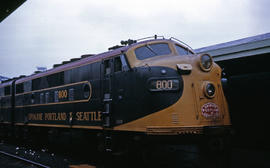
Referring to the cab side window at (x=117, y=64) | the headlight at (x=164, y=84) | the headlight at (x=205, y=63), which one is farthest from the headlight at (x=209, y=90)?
the cab side window at (x=117, y=64)

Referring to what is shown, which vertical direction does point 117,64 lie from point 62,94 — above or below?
above

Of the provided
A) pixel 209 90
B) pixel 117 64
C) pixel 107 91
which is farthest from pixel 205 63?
pixel 107 91

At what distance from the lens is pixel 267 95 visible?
11.6 metres

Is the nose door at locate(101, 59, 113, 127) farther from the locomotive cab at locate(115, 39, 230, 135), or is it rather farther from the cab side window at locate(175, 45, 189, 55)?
the cab side window at locate(175, 45, 189, 55)

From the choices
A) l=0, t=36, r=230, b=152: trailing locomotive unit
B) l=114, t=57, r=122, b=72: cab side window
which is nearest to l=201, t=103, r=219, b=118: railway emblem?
l=0, t=36, r=230, b=152: trailing locomotive unit

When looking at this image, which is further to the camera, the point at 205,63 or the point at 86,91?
the point at 86,91

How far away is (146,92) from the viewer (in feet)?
22.7

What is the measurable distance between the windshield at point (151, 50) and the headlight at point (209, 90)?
61.8 inches

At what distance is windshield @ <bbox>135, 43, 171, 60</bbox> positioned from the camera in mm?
7715

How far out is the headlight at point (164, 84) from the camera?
21.9 feet

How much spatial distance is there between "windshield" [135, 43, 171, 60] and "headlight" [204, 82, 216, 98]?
5.15ft

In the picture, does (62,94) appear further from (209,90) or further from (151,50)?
(209,90)

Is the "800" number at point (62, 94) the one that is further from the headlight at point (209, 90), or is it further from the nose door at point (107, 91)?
the headlight at point (209, 90)

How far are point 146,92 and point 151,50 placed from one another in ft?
4.72
